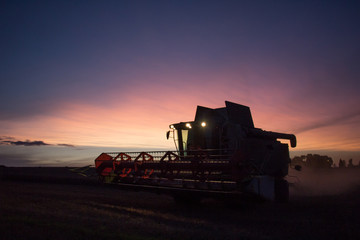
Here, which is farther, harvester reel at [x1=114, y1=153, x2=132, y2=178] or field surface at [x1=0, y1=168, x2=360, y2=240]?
harvester reel at [x1=114, y1=153, x2=132, y2=178]

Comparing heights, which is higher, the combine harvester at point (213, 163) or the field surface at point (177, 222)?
the combine harvester at point (213, 163)

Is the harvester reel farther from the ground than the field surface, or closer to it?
farther from the ground

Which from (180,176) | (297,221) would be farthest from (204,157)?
(297,221)

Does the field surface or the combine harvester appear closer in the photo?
the field surface

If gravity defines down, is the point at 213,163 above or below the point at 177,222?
above

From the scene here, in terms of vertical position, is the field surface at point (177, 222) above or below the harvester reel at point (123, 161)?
below

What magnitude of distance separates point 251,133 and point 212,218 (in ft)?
15.5

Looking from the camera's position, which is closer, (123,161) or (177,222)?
(177,222)

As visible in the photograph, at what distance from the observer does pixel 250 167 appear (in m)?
8.30

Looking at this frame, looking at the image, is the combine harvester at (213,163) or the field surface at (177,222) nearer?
the field surface at (177,222)

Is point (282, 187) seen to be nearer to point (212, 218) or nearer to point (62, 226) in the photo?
point (212, 218)

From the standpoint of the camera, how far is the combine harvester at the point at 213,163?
26.9 ft

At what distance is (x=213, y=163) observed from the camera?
28.3 ft

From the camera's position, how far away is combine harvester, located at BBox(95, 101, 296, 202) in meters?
8.20
